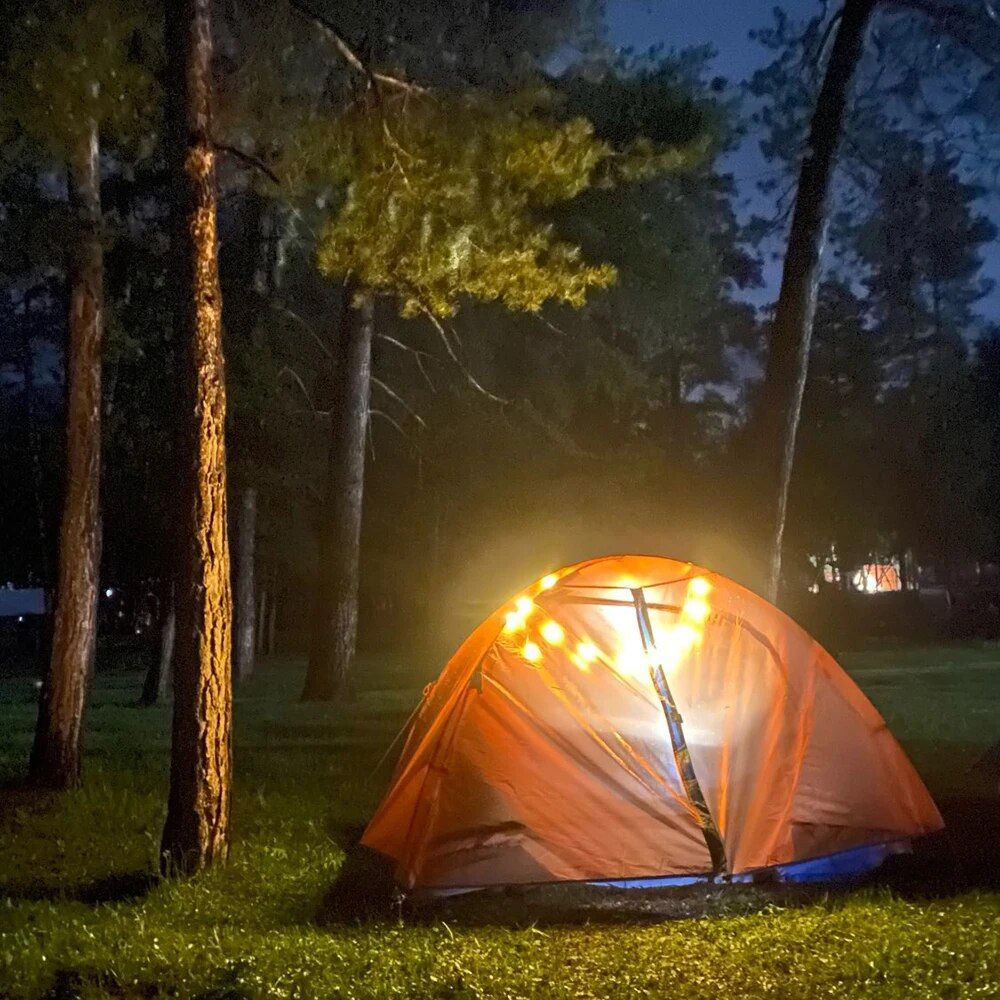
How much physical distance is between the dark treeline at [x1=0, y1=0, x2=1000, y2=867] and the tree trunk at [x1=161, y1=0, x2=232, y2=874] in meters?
0.03

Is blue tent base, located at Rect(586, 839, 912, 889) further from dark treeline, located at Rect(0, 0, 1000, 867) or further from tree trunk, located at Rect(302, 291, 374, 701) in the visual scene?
A: tree trunk, located at Rect(302, 291, 374, 701)

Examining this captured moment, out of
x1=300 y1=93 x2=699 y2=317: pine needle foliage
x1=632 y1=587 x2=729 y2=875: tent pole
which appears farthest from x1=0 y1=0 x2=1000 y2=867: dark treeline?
x1=632 y1=587 x2=729 y2=875: tent pole

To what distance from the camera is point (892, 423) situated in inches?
1318

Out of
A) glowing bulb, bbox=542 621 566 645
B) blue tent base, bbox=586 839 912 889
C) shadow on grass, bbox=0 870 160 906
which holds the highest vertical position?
glowing bulb, bbox=542 621 566 645

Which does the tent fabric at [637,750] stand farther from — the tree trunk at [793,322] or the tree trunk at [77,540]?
the tree trunk at [793,322]

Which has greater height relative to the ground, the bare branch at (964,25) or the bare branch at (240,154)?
the bare branch at (964,25)

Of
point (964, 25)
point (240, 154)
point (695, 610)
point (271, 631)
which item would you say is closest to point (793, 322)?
point (964, 25)

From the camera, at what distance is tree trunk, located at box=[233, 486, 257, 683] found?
2022cm

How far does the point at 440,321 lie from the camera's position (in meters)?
20.6

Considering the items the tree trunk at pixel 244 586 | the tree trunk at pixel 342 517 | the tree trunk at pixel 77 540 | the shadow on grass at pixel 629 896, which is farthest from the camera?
the tree trunk at pixel 244 586

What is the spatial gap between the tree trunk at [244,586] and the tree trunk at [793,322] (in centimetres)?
1093

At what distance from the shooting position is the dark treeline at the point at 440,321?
8.50 m

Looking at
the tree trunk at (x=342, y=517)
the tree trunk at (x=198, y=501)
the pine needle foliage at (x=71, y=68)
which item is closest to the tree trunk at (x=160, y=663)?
the tree trunk at (x=342, y=517)

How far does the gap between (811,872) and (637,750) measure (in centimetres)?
117
